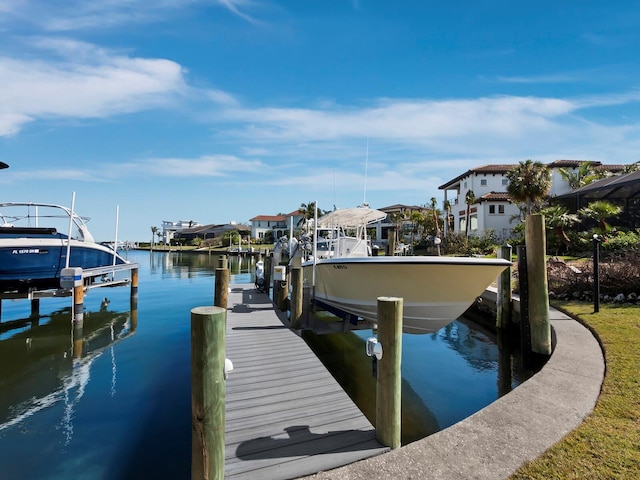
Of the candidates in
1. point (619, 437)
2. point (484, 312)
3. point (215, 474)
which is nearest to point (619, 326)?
point (619, 437)

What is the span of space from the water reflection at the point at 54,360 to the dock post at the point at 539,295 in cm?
833

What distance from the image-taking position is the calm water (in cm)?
516

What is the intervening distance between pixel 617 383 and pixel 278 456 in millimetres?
4463

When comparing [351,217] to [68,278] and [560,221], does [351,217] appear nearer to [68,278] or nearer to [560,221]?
[68,278]

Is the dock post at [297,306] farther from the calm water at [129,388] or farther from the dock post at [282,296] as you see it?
the dock post at [282,296]

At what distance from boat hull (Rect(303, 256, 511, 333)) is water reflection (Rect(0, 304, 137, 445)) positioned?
18.3 ft

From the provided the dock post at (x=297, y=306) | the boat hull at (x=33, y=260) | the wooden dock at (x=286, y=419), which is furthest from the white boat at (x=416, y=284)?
the boat hull at (x=33, y=260)

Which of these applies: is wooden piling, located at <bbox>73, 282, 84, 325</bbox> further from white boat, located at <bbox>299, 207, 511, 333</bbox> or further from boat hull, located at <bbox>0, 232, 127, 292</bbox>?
white boat, located at <bbox>299, 207, 511, 333</bbox>

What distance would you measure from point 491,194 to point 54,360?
37.0 meters

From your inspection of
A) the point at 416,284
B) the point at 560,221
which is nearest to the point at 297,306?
the point at 416,284

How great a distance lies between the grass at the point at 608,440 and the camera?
10.3 ft

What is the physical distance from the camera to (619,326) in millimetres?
7488

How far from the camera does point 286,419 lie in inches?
170

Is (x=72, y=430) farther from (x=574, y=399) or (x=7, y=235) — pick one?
(x=7, y=235)
